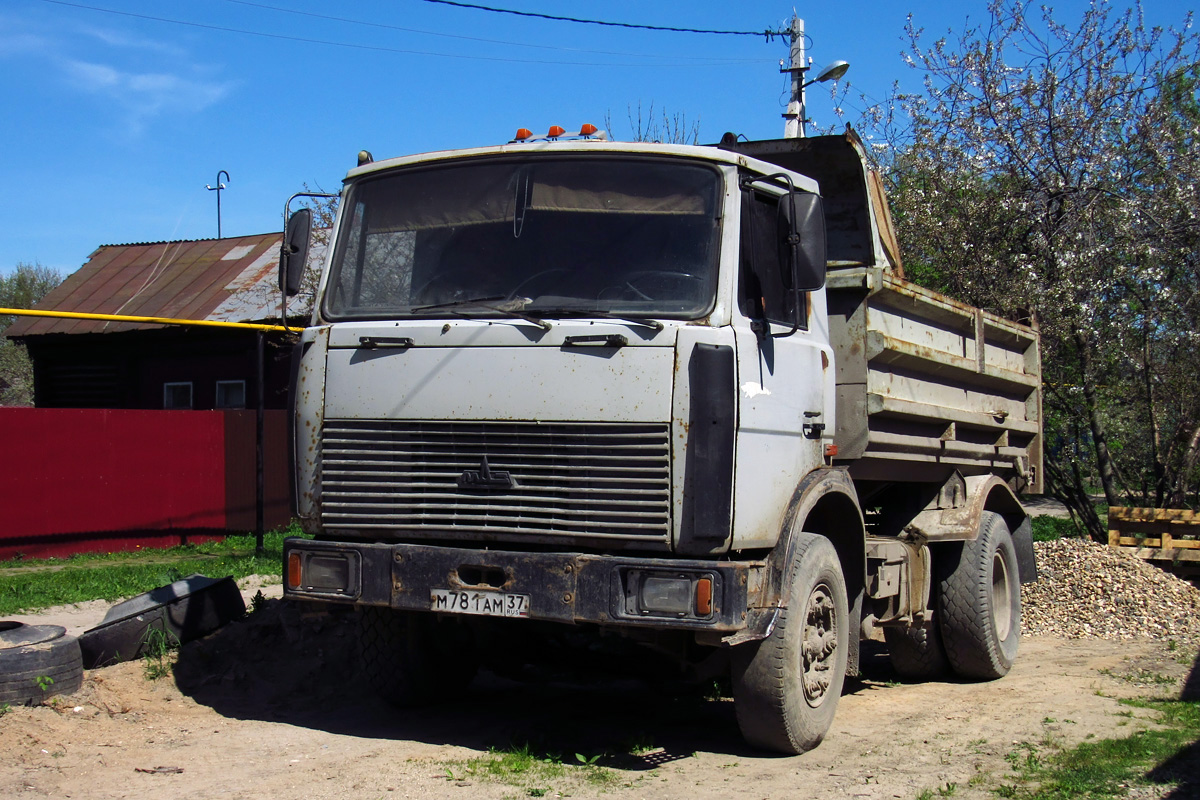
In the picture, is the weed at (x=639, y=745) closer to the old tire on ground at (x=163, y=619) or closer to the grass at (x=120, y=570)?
the old tire on ground at (x=163, y=619)

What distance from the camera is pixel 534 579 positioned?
4.70 meters

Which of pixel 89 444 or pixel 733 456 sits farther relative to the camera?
pixel 89 444

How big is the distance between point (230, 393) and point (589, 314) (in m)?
17.3

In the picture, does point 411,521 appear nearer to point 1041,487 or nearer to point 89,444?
point 1041,487

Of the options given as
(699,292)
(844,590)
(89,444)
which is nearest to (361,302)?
(699,292)

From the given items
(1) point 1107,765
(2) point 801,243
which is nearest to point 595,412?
(2) point 801,243

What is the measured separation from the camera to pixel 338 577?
507cm

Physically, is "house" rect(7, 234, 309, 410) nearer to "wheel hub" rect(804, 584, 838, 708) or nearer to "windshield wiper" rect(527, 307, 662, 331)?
"windshield wiper" rect(527, 307, 662, 331)

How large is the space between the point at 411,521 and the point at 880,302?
112 inches

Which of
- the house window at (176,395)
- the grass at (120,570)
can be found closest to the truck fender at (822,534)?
the grass at (120,570)

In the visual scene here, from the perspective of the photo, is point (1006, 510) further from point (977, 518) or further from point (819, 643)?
point (819, 643)

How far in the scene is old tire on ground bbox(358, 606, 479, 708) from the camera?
234 inches

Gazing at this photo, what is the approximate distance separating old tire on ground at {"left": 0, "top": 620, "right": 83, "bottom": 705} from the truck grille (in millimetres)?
1732

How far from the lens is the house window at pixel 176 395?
21.2 meters
